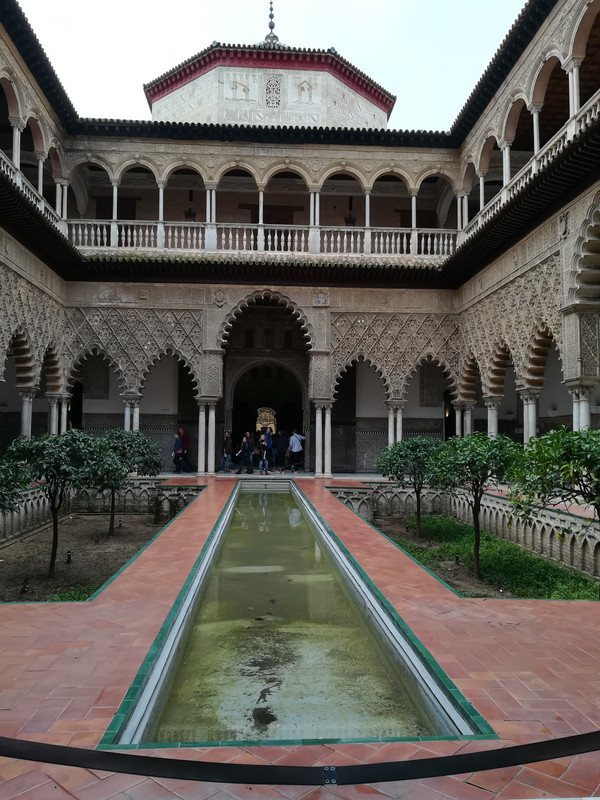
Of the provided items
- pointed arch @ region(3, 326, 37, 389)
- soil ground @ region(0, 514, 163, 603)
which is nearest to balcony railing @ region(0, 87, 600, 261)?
pointed arch @ region(3, 326, 37, 389)

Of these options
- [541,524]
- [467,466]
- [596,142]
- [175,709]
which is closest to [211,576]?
[175,709]

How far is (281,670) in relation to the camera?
138 inches

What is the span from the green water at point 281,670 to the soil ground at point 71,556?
6.49 feet

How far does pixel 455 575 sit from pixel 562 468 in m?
3.15

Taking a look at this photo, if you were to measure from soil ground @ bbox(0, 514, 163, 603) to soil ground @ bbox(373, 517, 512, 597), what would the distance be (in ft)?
12.6

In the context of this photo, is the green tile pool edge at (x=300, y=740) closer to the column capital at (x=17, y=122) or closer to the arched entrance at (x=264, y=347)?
the column capital at (x=17, y=122)

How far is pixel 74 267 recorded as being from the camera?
45.2 ft

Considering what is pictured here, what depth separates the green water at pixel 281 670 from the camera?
2.83 meters

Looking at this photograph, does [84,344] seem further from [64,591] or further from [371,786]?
[371,786]

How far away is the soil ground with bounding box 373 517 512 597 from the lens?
21.2ft

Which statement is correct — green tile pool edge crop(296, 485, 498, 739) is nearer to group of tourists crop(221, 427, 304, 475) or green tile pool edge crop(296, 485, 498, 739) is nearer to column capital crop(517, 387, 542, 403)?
column capital crop(517, 387, 542, 403)

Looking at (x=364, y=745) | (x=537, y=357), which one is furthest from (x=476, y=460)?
(x=364, y=745)

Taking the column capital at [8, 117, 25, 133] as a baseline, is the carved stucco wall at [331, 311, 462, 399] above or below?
below

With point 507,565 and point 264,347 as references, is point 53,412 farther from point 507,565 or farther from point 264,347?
point 507,565
